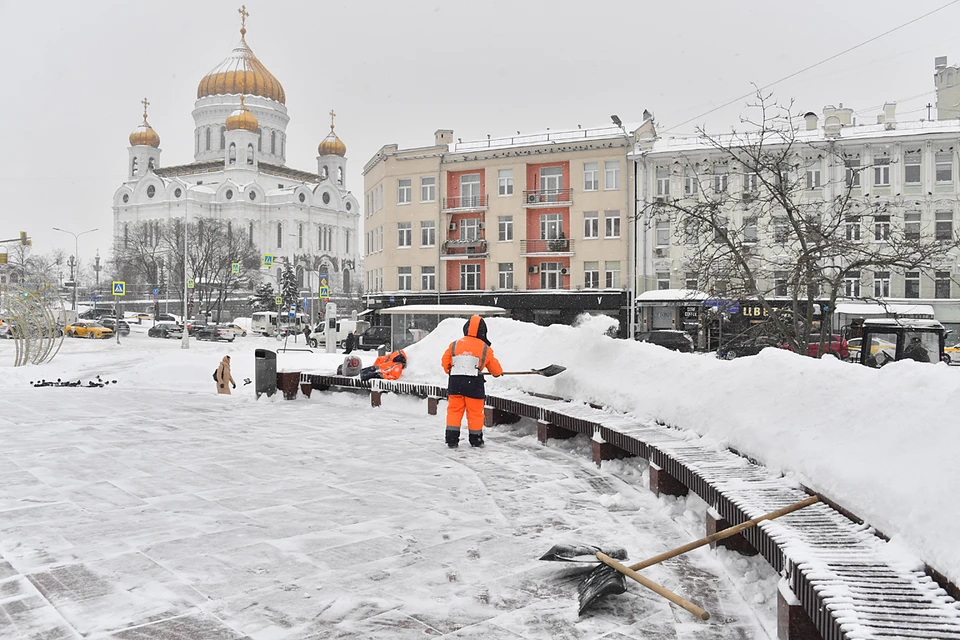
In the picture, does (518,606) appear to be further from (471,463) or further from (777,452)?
(471,463)

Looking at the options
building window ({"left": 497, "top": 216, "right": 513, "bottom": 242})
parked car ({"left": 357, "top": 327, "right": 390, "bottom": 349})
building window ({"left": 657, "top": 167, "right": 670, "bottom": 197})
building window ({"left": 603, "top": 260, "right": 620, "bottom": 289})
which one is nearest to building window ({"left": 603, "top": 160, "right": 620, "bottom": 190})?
building window ({"left": 657, "top": 167, "right": 670, "bottom": 197})

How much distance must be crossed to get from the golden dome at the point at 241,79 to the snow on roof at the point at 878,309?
82.4 m

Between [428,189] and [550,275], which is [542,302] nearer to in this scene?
[550,275]

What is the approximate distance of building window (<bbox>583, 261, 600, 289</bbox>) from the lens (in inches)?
1718

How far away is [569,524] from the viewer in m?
Answer: 5.99

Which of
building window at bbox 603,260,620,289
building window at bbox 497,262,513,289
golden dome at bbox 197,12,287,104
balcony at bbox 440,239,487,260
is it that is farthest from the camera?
golden dome at bbox 197,12,287,104

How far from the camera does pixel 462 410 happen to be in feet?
31.6

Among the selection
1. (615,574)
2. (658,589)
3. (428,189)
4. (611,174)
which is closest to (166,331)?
(428,189)

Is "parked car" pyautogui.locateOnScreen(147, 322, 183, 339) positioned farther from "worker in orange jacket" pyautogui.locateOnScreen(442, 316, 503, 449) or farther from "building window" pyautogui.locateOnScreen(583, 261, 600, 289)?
"worker in orange jacket" pyautogui.locateOnScreen(442, 316, 503, 449)

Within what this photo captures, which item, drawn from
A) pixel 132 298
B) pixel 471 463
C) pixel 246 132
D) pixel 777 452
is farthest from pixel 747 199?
pixel 246 132

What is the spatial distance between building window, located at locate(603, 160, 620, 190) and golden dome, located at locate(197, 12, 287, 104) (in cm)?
6858

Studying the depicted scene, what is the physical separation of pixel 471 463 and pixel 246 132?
9524 cm

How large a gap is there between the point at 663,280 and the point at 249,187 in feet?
218

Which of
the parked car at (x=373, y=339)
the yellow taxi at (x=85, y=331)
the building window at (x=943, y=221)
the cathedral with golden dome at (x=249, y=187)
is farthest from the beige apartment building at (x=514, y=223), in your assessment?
the cathedral with golden dome at (x=249, y=187)
